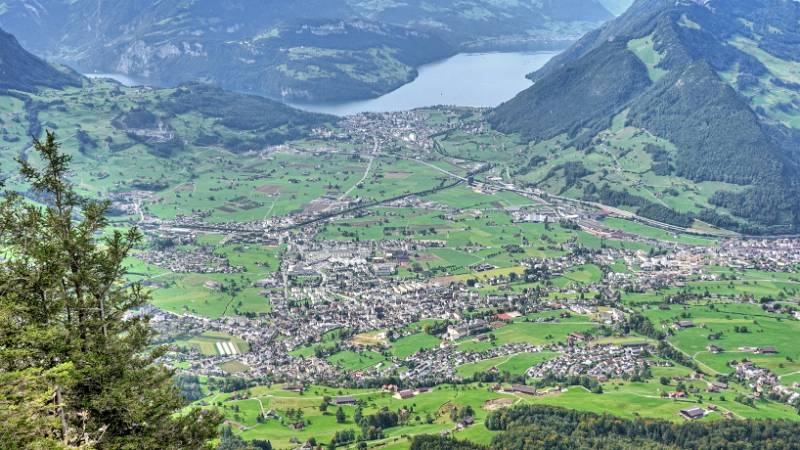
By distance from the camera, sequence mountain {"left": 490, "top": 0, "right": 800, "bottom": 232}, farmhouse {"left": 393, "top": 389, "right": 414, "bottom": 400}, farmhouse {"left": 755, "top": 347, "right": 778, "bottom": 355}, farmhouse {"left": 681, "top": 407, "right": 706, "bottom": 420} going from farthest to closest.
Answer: mountain {"left": 490, "top": 0, "right": 800, "bottom": 232}, farmhouse {"left": 755, "top": 347, "right": 778, "bottom": 355}, farmhouse {"left": 393, "top": 389, "right": 414, "bottom": 400}, farmhouse {"left": 681, "top": 407, "right": 706, "bottom": 420}

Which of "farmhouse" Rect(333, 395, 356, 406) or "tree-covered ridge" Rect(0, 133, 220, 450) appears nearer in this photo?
"tree-covered ridge" Rect(0, 133, 220, 450)

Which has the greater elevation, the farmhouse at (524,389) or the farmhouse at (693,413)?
the farmhouse at (524,389)

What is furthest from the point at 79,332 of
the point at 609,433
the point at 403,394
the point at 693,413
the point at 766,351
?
the point at 766,351

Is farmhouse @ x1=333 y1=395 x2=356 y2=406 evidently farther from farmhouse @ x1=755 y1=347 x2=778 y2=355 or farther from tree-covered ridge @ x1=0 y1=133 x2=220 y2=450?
tree-covered ridge @ x1=0 y1=133 x2=220 y2=450

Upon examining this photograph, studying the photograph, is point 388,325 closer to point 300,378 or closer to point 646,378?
point 300,378

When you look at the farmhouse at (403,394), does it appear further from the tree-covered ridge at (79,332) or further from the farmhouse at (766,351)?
the tree-covered ridge at (79,332)

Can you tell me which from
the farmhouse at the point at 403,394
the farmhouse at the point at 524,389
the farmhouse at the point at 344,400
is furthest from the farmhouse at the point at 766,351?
the farmhouse at the point at 344,400

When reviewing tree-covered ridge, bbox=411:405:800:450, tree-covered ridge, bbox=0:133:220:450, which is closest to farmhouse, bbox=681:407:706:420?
tree-covered ridge, bbox=411:405:800:450

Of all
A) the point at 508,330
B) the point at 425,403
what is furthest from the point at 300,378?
the point at 508,330
